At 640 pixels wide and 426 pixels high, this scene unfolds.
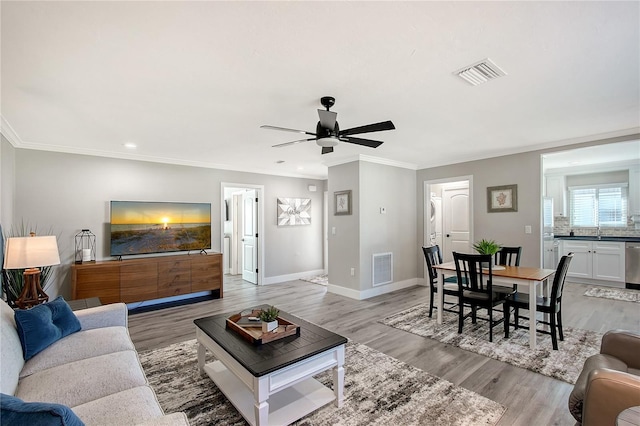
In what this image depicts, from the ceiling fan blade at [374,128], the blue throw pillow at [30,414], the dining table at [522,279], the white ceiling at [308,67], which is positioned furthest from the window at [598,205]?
the blue throw pillow at [30,414]

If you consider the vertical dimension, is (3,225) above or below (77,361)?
above

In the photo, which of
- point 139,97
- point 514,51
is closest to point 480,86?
point 514,51

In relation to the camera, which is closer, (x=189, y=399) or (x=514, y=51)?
(x=514, y=51)

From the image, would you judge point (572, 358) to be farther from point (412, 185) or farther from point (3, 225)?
point (3, 225)

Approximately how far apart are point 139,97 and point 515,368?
4.07m

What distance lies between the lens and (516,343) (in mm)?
3238

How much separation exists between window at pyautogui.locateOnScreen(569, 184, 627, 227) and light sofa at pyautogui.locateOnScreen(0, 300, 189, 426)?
8534 millimetres

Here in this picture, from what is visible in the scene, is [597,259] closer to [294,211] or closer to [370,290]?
[370,290]

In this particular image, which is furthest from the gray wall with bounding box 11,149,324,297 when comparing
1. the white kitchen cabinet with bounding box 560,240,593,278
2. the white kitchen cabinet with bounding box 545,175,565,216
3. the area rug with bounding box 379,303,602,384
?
the white kitchen cabinet with bounding box 545,175,565,216

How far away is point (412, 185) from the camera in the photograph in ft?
20.2

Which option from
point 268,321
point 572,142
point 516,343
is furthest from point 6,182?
point 572,142

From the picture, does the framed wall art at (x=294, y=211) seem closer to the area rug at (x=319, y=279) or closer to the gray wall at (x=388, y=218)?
the area rug at (x=319, y=279)

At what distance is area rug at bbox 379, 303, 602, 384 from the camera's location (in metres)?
2.76

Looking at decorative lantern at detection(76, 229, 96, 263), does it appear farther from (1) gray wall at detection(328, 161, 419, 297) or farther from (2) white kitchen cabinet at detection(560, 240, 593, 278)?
(2) white kitchen cabinet at detection(560, 240, 593, 278)
